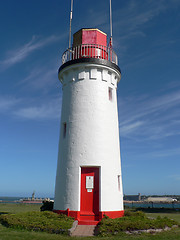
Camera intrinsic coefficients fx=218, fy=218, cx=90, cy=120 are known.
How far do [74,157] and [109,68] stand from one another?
6.66 metres

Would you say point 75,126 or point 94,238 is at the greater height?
point 75,126

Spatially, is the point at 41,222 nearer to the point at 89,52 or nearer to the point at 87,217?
the point at 87,217

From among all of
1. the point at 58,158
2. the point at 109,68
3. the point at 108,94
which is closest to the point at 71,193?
the point at 58,158

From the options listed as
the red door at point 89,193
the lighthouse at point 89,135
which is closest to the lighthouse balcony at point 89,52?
the lighthouse at point 89,135

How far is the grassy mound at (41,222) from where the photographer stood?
10.3 meters

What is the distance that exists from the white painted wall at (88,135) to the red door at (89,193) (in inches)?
11.8

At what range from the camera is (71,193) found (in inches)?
509

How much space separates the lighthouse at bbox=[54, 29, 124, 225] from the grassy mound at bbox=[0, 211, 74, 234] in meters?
1.15

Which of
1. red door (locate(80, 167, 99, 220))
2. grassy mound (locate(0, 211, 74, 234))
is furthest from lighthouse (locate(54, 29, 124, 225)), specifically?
grassy mound (locate(0, 211, 74, 234))

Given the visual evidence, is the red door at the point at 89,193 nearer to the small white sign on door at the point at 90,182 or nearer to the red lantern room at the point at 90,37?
the small white sign on door at the point at 90,182

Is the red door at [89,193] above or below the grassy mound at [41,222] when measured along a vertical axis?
above

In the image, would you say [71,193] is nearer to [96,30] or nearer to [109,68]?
[109,68]

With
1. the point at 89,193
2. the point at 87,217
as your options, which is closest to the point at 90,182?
the point at 89,193

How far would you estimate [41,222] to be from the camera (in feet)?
35.3
